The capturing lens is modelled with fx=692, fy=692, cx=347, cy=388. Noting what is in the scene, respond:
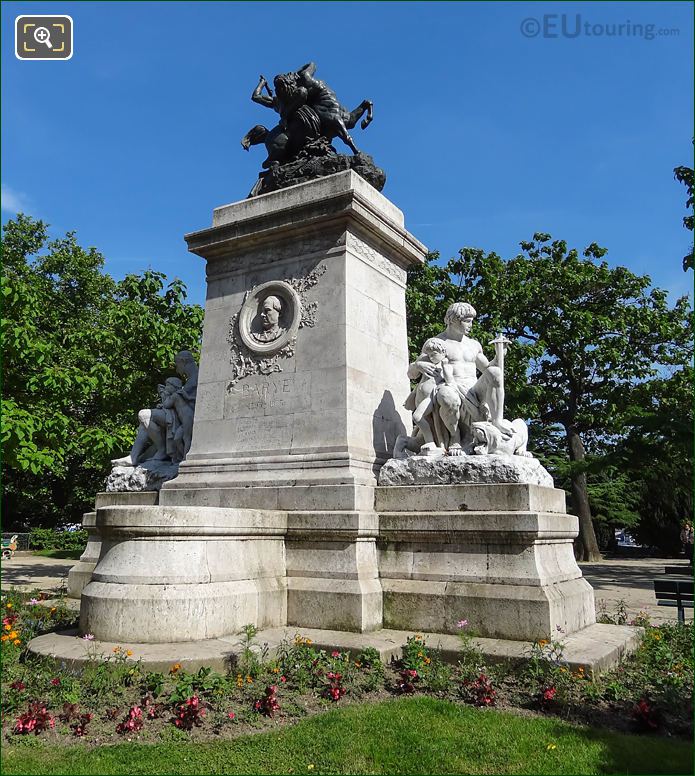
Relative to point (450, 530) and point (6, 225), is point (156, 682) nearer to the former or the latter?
point (450, 530)

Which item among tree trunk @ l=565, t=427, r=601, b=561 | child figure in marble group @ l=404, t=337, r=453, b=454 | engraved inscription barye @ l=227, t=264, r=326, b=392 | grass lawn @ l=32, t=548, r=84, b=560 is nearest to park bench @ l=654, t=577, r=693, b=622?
child figure in marble group @ l=404, t=337, r=453, b=454

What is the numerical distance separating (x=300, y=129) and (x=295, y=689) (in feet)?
28.5

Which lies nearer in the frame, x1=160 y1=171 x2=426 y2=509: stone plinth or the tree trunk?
x1=160 y1=171 x2=426 y2=509: stone plinth

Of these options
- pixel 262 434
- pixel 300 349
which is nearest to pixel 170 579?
pixel 262 434

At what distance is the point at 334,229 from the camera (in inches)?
380

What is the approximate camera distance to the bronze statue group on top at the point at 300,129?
10812mm

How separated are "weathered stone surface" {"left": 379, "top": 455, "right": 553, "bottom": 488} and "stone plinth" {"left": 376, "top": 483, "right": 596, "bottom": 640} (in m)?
0.16

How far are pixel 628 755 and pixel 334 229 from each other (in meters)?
7.17

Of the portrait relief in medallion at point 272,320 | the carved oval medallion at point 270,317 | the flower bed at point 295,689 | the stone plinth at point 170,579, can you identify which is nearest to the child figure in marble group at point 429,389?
the carved oval medallion at point 270,317

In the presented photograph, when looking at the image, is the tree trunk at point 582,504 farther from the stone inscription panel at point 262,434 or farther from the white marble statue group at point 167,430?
the stone inscription panel at point 262,434

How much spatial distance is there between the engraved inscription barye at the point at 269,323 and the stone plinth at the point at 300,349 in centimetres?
2

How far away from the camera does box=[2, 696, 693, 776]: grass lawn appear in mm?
4453

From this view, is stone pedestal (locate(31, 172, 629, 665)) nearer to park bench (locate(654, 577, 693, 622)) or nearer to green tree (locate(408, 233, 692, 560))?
park bench (locate(654, 577, 693, 622))

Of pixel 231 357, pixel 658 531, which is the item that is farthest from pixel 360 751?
pixel 658 531
